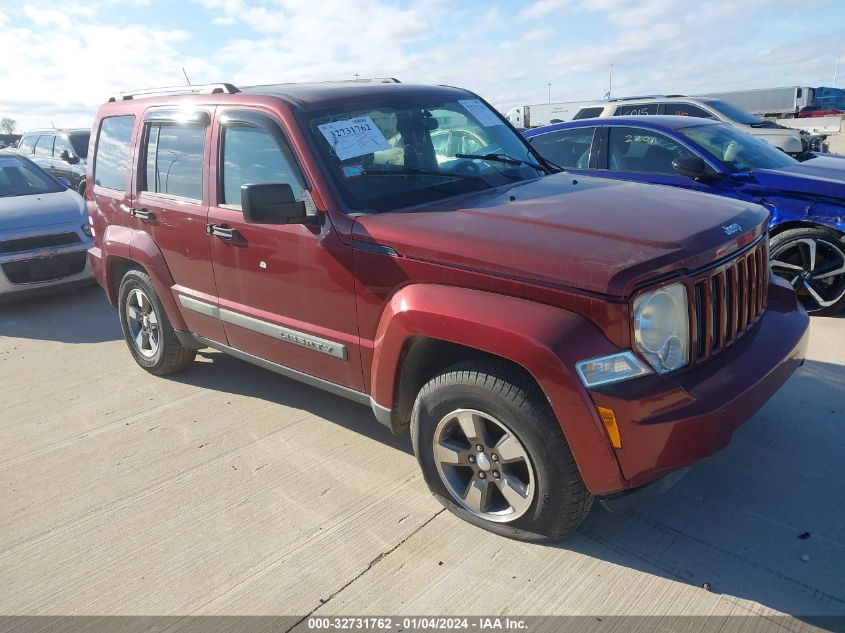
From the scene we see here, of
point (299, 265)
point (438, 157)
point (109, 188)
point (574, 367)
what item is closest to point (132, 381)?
point (109, 188)

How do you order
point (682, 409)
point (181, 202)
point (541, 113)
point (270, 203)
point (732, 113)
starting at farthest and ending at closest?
1. point (541, 113)
2. point (732, 113)
3. point (181, 202)
4. point (270, 203)
5. point (682, 409)

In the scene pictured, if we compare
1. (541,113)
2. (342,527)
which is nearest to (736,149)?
(342,527)

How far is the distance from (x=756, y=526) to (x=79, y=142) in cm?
1447

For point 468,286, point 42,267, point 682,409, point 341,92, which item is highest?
point 341,92

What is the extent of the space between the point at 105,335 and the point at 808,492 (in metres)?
5.68

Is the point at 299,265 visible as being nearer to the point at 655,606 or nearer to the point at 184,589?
the point at 184,589

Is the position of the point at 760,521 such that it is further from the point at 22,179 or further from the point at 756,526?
the point at 22,179

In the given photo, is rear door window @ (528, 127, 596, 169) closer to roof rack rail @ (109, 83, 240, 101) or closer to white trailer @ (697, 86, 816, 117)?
roof rack rail @ (109, 83, 240, 101)

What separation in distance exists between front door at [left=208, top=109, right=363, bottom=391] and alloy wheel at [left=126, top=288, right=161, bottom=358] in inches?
43.5

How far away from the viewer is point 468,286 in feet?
8.87

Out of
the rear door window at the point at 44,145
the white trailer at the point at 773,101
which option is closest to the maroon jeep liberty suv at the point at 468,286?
the rear door window at the point at 44,145

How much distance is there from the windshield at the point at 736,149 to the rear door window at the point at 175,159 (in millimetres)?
4338

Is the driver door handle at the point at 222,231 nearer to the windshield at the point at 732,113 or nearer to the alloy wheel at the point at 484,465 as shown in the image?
the alloy wheel at the point at 484,465

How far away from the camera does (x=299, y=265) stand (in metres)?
3.38
